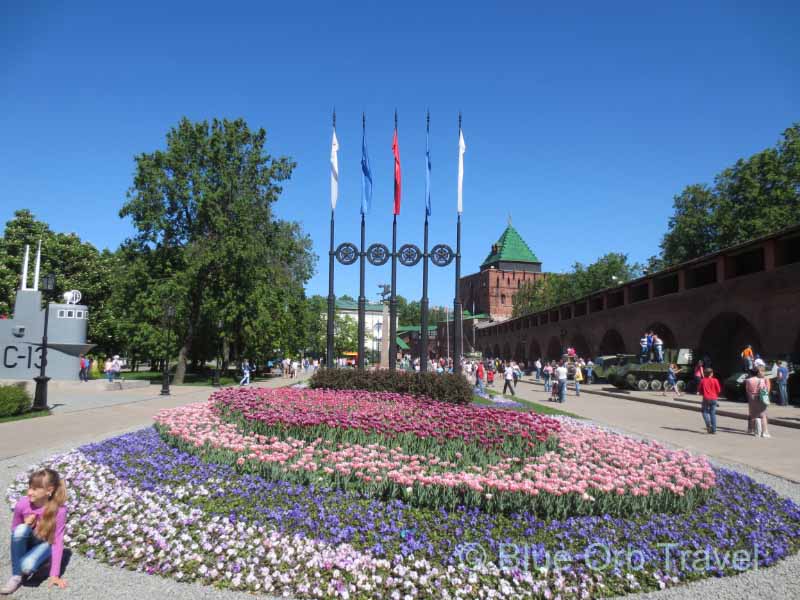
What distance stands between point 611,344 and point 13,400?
1601 inches

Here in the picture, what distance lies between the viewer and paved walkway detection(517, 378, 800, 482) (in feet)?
33.6

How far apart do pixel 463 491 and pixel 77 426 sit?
10892mm

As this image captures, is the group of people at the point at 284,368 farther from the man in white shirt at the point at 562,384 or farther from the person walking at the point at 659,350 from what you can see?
the person walking at the point at 659,350

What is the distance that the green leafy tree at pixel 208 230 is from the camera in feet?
102

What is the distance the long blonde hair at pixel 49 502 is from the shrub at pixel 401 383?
1235 centimetres

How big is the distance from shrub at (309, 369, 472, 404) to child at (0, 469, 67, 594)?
12.4 meters

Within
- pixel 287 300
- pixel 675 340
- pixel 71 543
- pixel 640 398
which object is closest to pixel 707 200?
pixel 675 340

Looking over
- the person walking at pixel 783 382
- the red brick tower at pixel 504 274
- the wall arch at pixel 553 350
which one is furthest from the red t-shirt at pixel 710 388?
the red brick tower at pixel 504 274

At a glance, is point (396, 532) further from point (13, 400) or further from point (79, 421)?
point (13, 400)

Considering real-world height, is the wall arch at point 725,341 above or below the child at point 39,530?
above

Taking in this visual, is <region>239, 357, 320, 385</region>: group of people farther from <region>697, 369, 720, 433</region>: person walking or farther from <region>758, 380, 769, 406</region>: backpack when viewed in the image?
<region>758, 380, 769, 406</region>: backpack

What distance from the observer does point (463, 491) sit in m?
6.07

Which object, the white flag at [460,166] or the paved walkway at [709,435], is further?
the white flag at [460,166]

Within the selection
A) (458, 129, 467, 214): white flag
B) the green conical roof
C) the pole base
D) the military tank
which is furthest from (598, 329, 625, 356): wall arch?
the green conical roof
